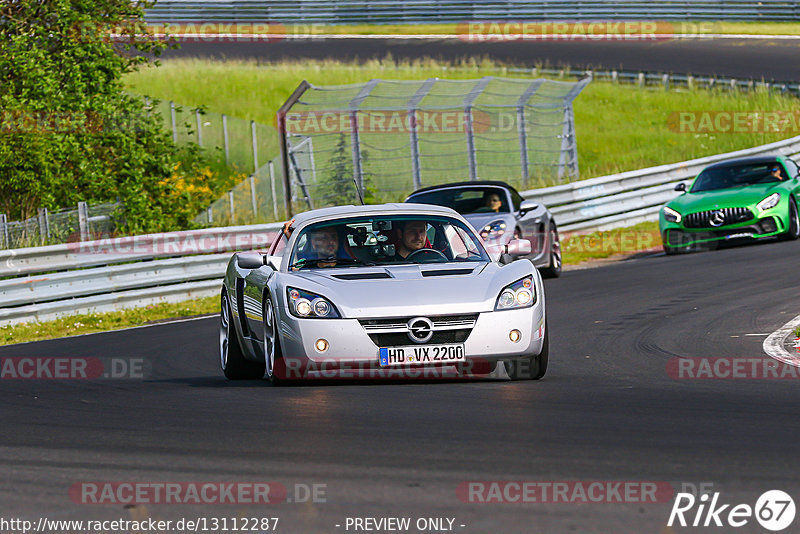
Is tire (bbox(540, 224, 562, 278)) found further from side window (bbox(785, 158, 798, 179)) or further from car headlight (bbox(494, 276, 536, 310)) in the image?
car headlight (bbox(494, 276, 536, 310))

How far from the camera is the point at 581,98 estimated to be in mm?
43875

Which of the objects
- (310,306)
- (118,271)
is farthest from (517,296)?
(118,271)

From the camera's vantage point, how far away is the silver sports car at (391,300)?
8.62 m

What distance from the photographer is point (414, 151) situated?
26.9 m

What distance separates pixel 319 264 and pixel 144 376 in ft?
6.80

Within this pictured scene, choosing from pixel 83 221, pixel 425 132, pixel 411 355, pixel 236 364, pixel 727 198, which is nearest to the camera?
pixel 411 355

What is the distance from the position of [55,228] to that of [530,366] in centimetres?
1237

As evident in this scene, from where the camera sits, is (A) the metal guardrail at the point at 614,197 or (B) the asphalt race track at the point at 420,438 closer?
(B) the asphalt race track at the point at 420,438

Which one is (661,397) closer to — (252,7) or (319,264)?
(319,264)

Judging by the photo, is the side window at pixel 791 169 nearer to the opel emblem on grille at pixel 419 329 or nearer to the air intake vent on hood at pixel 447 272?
the air intake vent on hood at pixel 447 272

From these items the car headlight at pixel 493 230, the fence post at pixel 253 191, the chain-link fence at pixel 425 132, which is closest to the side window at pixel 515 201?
the car headlight at pixel 493 230

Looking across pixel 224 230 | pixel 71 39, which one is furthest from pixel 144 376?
pixel 71 39

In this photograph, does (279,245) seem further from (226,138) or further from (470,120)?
(226,138)

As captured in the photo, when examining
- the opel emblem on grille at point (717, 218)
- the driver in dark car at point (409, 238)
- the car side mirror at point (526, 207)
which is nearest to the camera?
the driver in dark car at point (409, 238)
